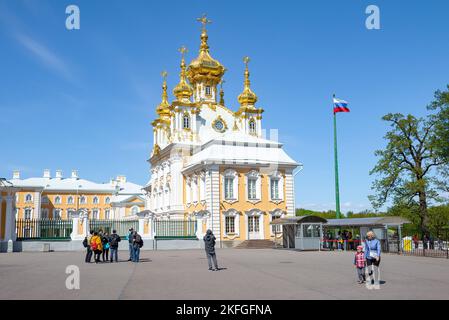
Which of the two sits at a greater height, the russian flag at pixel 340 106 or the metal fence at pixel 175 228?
the russian flag at pixel 340 106

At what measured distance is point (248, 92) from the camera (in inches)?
2159

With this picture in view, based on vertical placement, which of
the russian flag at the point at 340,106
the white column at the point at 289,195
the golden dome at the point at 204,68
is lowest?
the white column at the point at 289,195

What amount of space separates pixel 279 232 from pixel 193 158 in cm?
1114

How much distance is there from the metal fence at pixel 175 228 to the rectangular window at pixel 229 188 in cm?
403

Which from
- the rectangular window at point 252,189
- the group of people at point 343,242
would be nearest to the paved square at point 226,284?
the group of people at point 343,242

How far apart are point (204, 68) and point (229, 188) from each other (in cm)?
1869

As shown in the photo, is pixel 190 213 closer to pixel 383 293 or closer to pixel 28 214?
pixel 383 293

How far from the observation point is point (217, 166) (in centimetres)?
4012

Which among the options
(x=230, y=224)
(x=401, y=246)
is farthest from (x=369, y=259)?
(x=230, y=224)

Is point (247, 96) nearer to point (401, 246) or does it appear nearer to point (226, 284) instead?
point (401, 246)

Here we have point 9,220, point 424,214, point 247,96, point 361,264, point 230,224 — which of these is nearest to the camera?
point 361,264

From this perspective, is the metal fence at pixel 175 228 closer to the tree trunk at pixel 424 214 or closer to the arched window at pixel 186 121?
the arched window at pixel 186 121

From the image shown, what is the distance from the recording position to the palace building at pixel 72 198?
273 feet
